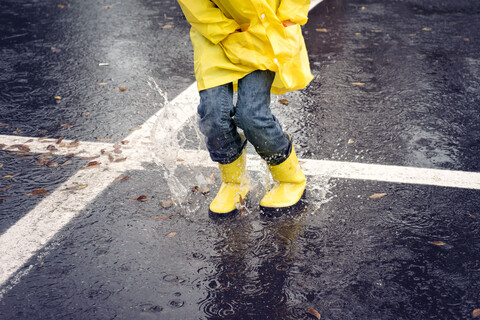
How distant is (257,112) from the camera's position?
2.95 m

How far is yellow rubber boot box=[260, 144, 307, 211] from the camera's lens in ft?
10.7

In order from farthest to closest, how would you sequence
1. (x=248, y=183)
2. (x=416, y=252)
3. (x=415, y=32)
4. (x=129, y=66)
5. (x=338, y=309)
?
(x=415, y=32) < (x=129, y=66) < (x=248, y=183) < (x=416, y=252) < (x=338, y=309)

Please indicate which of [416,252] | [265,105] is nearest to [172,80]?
[265,105]

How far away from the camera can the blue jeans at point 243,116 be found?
116 inches

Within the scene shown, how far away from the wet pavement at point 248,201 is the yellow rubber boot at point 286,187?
98 mm

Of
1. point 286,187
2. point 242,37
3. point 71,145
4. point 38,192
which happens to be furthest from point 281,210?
point 71,145

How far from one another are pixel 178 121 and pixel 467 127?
2.38 meters

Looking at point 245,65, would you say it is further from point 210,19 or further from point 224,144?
point 224,144

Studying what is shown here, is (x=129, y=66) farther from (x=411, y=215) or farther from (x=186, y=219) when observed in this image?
(x=411, y=215)

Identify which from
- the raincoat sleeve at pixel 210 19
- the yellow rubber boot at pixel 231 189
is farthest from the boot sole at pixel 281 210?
the raincoat sleeve at pixel 210 19

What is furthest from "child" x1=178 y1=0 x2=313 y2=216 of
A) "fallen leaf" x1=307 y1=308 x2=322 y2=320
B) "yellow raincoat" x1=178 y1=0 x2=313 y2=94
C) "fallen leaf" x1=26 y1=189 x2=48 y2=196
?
"fallen leaf" x1=26 y1=189 x2=48 y2=196

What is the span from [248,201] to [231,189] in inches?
6.3

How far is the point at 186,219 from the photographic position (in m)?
3.22

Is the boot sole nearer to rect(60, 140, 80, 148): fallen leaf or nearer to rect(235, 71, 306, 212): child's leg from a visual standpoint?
rect(235, 71, 306, 212): child's leg
